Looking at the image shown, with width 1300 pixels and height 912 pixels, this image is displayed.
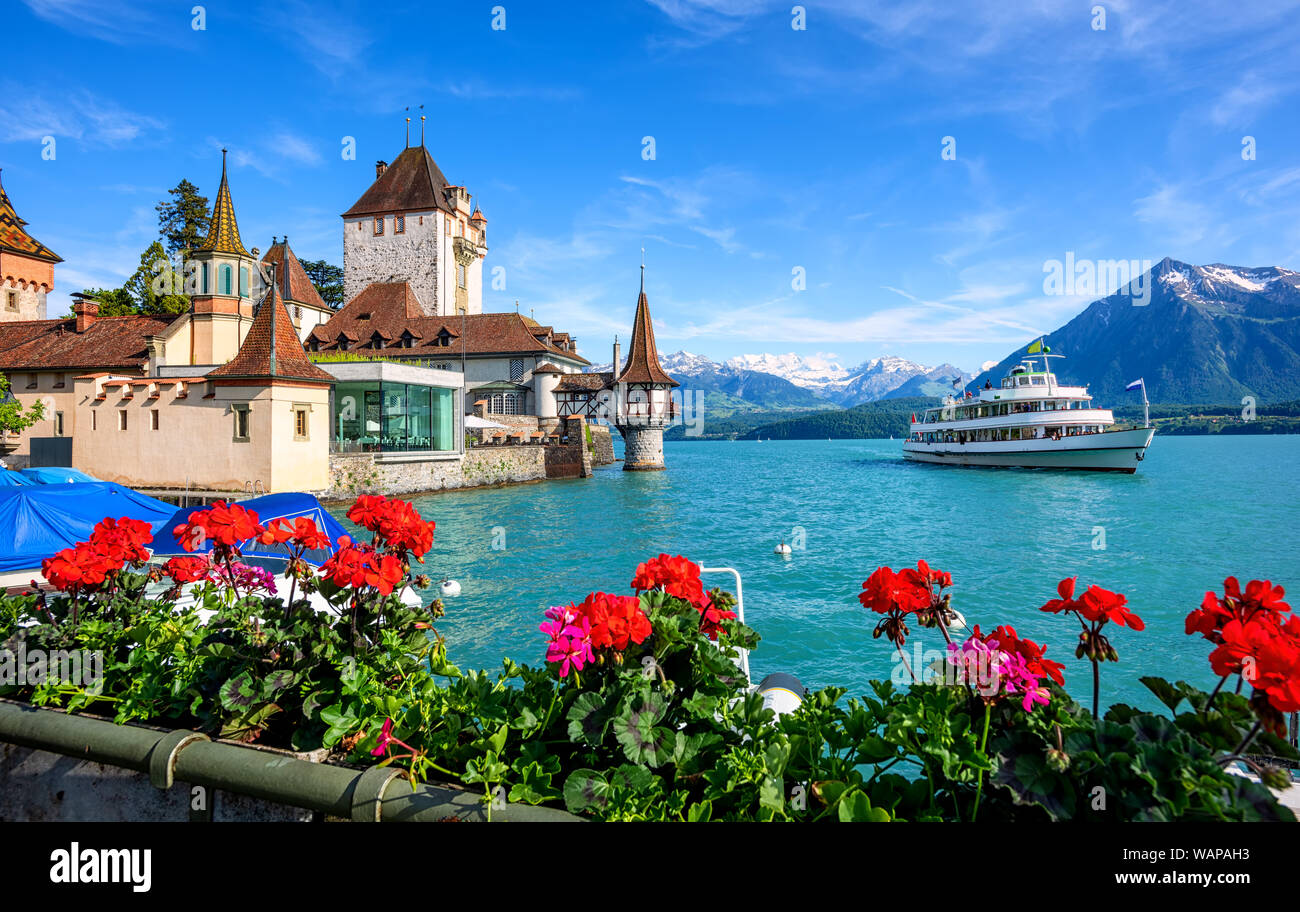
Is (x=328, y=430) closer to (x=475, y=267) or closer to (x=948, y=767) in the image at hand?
(x=948, y=767)

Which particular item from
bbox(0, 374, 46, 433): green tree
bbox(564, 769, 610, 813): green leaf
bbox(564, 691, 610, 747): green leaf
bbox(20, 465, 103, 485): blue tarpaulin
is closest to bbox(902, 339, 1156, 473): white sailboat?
bbox(20, 465, 103, 485): blue tarpaulin

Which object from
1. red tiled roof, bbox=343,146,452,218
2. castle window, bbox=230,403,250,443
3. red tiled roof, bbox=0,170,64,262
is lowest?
castle window, bbox=230,403,250,443

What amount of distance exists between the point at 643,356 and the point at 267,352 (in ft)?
133

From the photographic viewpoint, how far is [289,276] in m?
63.2

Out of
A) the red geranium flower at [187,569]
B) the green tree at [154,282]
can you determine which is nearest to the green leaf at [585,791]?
the red geranium flower at [187,569]

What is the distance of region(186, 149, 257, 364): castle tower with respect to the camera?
115 feet

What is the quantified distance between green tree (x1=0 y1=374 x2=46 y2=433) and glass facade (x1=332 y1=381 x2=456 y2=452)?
481 inches

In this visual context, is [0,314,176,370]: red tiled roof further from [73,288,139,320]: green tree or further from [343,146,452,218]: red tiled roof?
[343,146,452,218]: red tiled roof

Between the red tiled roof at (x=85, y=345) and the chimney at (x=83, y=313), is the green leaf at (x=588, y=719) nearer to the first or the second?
the red tiled roof at (x=85, y=345)

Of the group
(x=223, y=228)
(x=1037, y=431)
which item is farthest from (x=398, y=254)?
(x=1037, y=431)

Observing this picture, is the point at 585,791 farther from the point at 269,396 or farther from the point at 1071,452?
the point at 1071,452

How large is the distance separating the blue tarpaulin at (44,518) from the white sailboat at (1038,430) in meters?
62.5

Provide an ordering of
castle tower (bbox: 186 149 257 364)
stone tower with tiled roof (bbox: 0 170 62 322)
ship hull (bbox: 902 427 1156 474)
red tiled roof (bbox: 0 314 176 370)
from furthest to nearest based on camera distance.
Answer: ship hull (bbox: 902 427 1156 474) < stone tower with tiled roof (bbox: 0 170 62 322) < red tiled roof (bbox: 0 314 176 370) < castle tower (bbox: 186 149 257 364)
